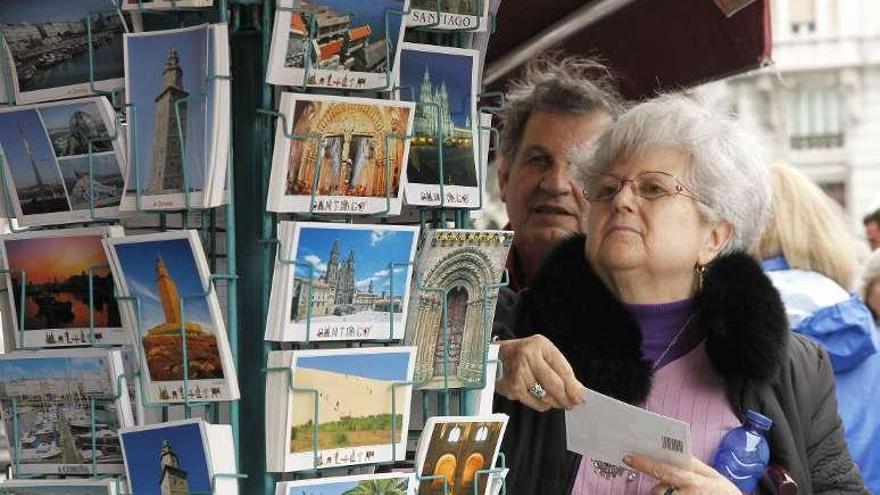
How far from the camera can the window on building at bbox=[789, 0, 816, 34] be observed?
1583 inches

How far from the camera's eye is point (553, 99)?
423cm

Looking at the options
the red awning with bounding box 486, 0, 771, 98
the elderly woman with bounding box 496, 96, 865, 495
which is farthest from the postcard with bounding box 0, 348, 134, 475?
the red awning with bounding box 486, 0, 771, 98

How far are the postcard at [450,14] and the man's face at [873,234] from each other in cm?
678

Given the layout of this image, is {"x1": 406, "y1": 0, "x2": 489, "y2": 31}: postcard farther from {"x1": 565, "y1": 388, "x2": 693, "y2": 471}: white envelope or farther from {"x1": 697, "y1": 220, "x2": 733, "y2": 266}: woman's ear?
{"x1": 697, "y1": 220, "x2": 733, "y2": 266}: woman's ear

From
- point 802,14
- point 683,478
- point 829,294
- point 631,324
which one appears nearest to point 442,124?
point 683,478

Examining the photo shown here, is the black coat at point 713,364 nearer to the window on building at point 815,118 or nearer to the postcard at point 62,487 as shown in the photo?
the postcard at point 62,487

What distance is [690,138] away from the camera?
11.1ft

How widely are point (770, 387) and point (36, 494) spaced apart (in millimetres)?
1679

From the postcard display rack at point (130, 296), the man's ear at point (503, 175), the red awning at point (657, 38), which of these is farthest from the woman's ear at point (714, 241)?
the postcard display rack at point (130, 296)

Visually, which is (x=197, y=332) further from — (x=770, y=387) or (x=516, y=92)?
(x=516, y=92)

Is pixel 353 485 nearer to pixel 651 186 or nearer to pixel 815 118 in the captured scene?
pixel 651 186

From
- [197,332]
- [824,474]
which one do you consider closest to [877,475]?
[824,474]

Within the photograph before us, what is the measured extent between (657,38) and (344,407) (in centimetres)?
277

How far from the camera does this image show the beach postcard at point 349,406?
2203mm
